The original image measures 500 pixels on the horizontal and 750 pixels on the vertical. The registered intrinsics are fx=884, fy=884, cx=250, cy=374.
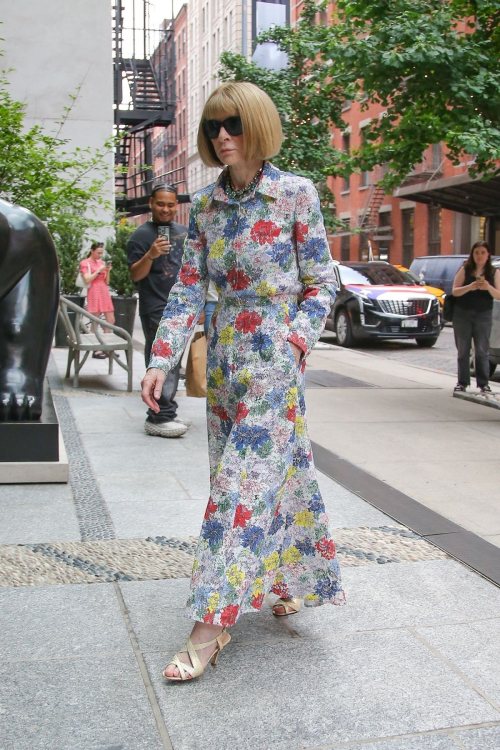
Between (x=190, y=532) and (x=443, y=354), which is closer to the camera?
(x=190, y=532)

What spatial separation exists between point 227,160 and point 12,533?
2.28 metres

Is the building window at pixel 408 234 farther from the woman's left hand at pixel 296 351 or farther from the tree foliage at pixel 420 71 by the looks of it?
the woman's left hand at pixel 296 351

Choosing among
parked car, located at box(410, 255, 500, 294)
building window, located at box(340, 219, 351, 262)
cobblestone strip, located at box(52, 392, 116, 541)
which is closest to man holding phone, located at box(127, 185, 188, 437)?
cobblestone strip, located at box(52, 392, 116, 541)

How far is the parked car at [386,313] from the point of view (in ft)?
55.0

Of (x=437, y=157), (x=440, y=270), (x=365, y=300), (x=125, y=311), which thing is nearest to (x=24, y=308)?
(x=125, y=311)

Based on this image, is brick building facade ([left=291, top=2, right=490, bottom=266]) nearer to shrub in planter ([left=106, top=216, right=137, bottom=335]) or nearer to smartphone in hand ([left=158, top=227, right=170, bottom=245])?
shrub in planter ([left=106, top=216, right=137, bottom=335])

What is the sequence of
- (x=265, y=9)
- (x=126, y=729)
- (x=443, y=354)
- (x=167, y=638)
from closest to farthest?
(x=126, y=729), (x=167, y=638), (x=443, y=354), (x=265, y=9)

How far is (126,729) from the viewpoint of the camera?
2.54 metres

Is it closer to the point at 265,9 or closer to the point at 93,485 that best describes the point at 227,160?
the point at 93,485

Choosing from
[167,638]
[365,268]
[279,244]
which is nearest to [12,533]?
[167,638]

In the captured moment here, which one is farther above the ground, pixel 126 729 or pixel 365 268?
pixel 365 268

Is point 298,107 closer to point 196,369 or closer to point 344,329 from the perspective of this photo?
point 344,329

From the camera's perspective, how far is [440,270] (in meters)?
23.8

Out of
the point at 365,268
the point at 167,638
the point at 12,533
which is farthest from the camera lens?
the point at 365,268
